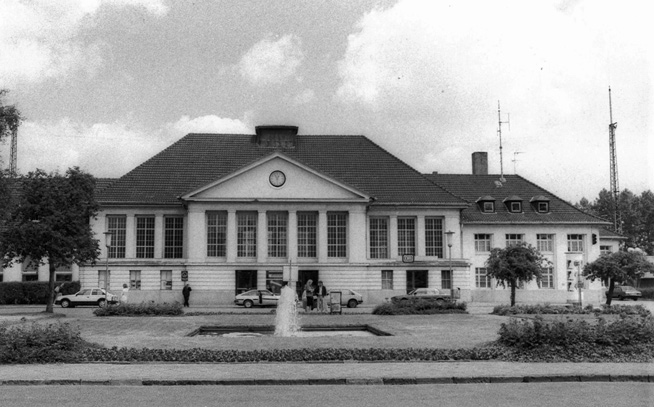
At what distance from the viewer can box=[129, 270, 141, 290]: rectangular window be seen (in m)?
53.6

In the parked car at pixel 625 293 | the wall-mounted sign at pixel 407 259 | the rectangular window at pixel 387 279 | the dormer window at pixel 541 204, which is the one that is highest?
the dormer window at pixel 541 204

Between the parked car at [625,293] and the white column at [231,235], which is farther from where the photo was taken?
the parked car at [625,293]

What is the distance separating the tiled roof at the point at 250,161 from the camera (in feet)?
182

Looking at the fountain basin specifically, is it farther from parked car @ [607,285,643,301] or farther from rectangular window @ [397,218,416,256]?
parked car @ [607,285,643,301]

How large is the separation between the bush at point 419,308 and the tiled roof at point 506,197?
69.6 ft

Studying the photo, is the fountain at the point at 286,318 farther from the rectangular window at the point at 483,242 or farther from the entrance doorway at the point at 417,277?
the rectangular window at the point at 483,242

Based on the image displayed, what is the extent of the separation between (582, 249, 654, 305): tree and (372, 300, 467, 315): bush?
13.3 m

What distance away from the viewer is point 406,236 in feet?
184

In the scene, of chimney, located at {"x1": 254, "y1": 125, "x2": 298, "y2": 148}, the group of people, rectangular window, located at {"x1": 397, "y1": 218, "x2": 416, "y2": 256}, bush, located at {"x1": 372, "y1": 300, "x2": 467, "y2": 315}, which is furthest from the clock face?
bush, located at {"x1": 372, "y1": 300, "x2": 467, "y2": 315}

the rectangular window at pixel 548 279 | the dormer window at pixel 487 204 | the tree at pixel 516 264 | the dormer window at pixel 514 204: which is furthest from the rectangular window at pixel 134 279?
the rectangular window at pixel 548 279

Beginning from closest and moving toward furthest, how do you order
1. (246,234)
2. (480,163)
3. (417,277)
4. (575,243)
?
(246,234) → (417,277) → (575,243) → (480,163)

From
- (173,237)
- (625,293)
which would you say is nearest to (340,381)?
(173,237)

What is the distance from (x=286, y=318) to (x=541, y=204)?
1578 inches

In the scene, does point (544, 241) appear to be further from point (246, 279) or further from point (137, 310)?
point (137, 310)
